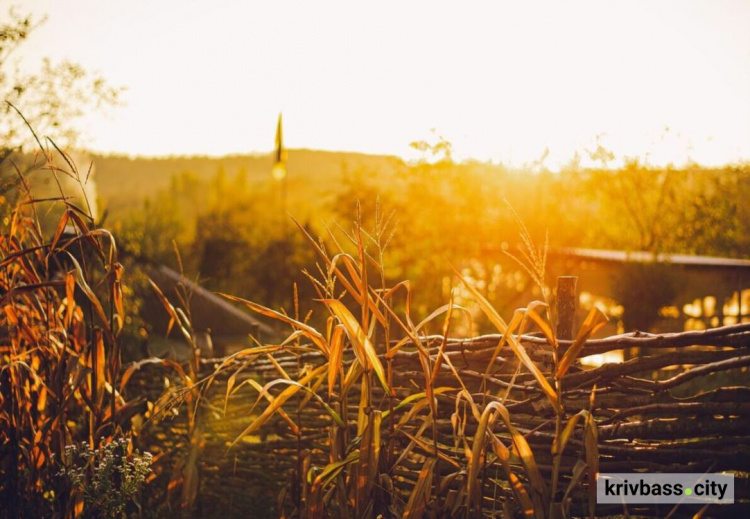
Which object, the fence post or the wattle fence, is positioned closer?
the wattle fence

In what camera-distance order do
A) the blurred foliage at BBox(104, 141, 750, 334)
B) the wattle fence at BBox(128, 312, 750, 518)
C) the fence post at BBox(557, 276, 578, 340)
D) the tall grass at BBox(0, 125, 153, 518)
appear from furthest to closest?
the blurred foliage at BBox(104, 141, 750, 334) → the tall grass at BBox(0, 125, 153, 518) → the fence post at BBox(557, 276, 578, 340) → the wattle fence at BBox(128, 312, 750, 518)

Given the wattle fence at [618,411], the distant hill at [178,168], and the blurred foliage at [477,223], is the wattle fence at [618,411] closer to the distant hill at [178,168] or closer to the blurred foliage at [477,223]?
the blurred foliage at [477,223]

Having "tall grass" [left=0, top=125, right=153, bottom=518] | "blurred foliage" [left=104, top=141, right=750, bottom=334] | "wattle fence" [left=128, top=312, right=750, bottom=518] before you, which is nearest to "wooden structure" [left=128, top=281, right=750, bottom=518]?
"wattle fence" [left=128, top=312, right=750, bottom=518]

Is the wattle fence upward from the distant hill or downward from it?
downward

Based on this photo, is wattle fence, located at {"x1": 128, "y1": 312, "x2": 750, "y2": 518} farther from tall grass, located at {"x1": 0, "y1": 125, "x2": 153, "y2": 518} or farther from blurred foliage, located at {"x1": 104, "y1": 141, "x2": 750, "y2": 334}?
blurred foliage, located at {"x1": 104, "y1": 141, "x2": 750, "y2": 334}

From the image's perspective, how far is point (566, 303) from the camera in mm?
2139

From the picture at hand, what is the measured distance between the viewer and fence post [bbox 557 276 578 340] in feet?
6.88

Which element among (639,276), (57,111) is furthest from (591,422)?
(639,276)

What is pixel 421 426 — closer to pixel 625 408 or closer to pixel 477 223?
pixel 625 408

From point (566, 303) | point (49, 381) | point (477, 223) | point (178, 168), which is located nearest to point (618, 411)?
point (566, 303)

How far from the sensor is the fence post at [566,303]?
210 cm

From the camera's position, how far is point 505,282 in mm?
18766

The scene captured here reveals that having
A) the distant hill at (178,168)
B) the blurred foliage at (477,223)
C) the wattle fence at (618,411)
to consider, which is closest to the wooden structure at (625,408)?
the wattle fence at (618,411)

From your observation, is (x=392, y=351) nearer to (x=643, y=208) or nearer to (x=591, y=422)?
(x=591, y=422)
